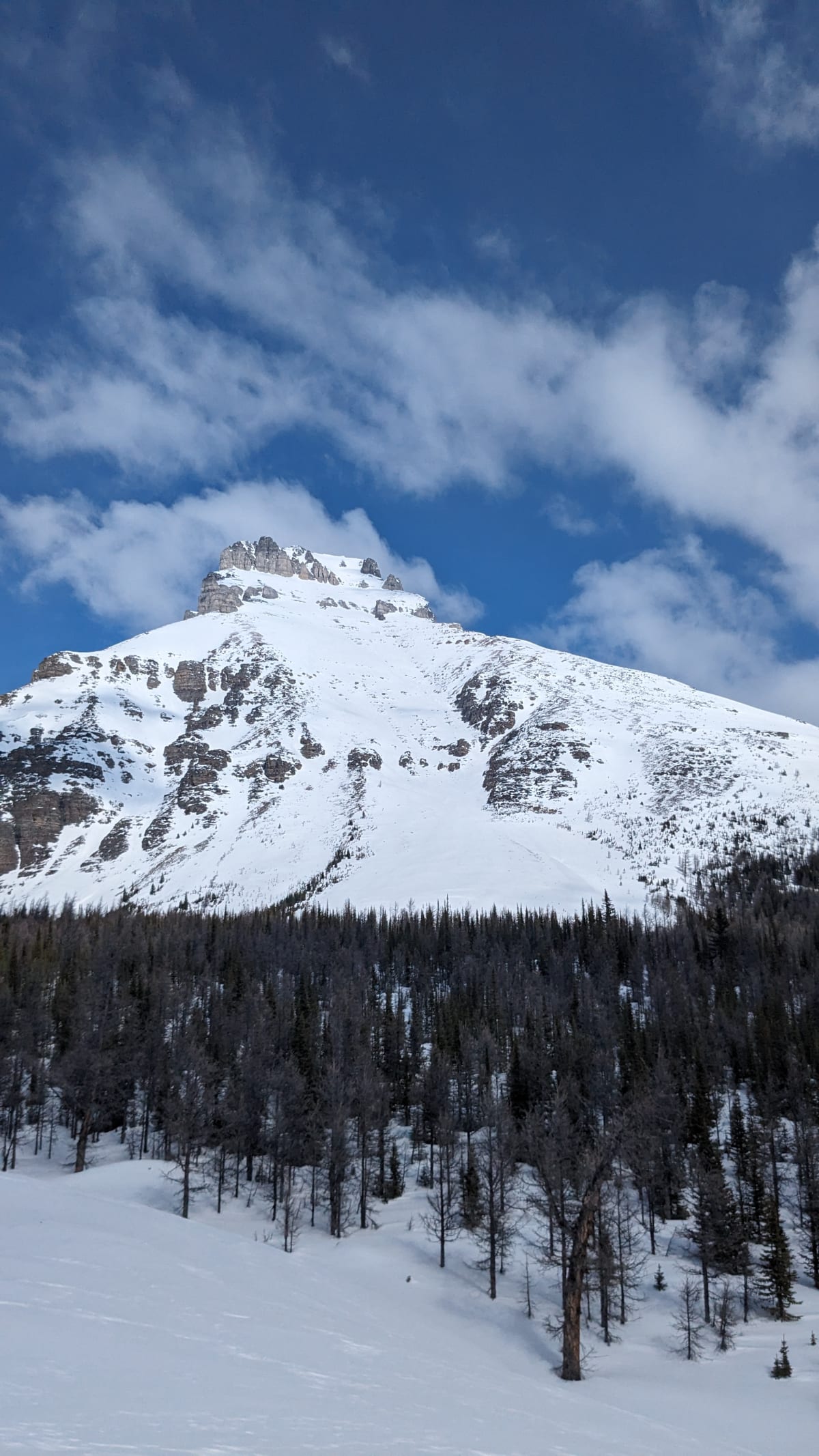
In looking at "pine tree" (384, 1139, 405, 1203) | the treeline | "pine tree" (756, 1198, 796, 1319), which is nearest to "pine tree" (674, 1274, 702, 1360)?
the treeline

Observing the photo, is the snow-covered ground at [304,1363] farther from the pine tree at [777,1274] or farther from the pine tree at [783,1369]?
the pine tree at [777,1274]

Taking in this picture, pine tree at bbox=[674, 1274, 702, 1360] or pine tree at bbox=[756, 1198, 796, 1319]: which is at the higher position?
pine tree at bbox=[756, 1198, 796, 1319]

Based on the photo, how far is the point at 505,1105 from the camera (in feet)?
216

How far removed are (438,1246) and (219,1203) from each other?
1712 cm

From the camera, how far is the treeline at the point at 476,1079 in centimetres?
5162

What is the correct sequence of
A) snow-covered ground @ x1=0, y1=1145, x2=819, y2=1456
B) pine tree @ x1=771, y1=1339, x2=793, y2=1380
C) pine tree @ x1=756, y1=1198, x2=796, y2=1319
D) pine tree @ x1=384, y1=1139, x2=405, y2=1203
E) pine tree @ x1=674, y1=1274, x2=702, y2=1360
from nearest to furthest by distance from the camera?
snow-covered ground @ x1=0, y1=1145, x2=819, y2=1456 < pine tree @ x1=771, y1=1339, x2=793, y2=1380 < pine tree @ x1=674, y1=1274, x2=702, y2=1360 < pine tree @ x1=756, y1=1198, x2=796, y2=1319 < pine tree @ x1=384, y1=1139, x2=405, y2=1203

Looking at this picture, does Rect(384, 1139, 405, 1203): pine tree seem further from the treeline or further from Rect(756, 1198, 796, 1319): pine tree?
Rect(756, 1198, 796, 1319): pine tree

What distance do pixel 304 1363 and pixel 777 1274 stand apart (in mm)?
43813

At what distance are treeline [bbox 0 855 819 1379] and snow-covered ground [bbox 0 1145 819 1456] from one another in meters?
4.19

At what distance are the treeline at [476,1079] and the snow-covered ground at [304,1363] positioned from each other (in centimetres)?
419

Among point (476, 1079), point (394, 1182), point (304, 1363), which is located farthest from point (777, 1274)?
point (304, 1363)

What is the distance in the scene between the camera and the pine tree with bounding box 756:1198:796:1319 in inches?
1853

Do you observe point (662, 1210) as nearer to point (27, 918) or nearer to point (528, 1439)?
point (528, 1439)

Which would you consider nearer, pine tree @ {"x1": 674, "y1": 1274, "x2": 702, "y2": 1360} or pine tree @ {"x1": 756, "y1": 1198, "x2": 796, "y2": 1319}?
pine tree @ {"x1": 674, "y1": 1274, "x2": 702, "y2": 1360}
